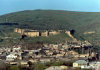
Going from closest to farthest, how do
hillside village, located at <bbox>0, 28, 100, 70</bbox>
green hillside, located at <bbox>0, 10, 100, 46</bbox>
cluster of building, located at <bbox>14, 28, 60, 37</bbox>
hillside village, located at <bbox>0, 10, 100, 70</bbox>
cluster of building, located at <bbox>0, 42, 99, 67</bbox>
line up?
hillside village, located at <bbox>0, 10, 100, 70</bbox>, hillside village, located at <bbox>0, 28, 100, 70</bbox>, cluster of building, located at <bbox>0, 42, 99, 67</bbox>, cluster of building, located at <bbox>14, 28, 60, 37</bbox>, green hillside, located at <bbox>0, 10, 100, 46</bbox>

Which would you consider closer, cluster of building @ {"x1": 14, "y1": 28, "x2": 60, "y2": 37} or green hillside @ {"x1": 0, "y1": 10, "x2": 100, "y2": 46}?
cluster of building @ {"x1": 14, "y1": 28, "x2": 60, "y2": 37}

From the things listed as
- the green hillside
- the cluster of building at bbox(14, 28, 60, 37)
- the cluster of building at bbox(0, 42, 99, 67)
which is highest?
the green hillside

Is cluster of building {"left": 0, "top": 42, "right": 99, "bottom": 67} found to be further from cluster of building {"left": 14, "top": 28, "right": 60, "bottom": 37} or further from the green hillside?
the green hillside

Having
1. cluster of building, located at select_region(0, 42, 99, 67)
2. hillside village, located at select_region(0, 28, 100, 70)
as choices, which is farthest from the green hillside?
cluster of building, located at select_region(0, 42, 99, 67)

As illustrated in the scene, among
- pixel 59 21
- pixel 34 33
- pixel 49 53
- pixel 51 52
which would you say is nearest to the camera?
pixel 49 53

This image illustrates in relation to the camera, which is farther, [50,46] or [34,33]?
[34,33]

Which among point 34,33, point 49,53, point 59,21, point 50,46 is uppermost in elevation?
point 59,21

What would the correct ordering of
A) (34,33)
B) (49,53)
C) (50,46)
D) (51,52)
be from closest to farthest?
1. (49,53)
2. (51,52)
3. (50,46)
4. (34,33)

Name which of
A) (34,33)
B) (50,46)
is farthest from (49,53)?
(34,33)

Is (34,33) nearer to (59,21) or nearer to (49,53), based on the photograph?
(49,53)

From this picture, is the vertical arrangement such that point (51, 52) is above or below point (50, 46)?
below
